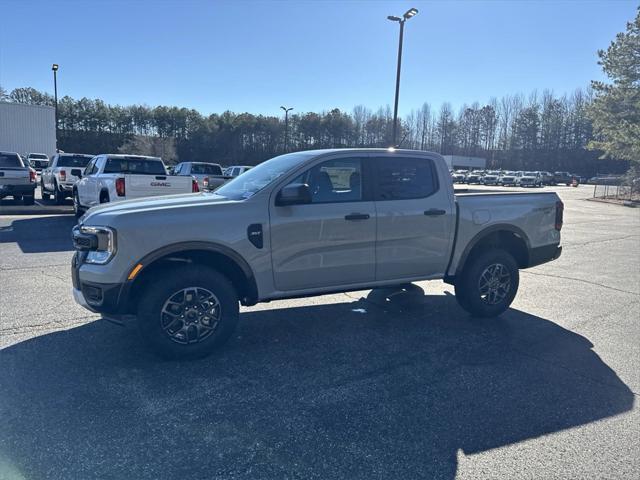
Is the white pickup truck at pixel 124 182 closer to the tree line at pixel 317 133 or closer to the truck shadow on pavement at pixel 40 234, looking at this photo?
the truck shadow on pavement at pixel 40 234

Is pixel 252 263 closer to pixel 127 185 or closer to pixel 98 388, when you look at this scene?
pixel 98 388

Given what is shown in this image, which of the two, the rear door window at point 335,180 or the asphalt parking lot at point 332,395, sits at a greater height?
the rear door window at point 335,180

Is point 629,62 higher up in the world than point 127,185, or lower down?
higher up

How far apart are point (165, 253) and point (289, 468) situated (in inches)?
85.8

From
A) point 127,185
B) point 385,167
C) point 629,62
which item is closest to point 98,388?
point 385,167

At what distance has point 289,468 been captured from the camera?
2846mm

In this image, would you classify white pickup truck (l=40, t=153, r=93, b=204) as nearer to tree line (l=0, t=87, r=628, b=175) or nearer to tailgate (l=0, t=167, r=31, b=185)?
tailgate (l=0, t=167, r=31, b=185)

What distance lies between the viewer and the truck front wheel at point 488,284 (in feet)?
18.9

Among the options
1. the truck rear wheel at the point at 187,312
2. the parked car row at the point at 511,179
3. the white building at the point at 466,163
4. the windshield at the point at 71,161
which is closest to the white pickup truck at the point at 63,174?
the windshield at the point at 71,161

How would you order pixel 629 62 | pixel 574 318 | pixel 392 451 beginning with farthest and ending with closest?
pixel 629 62, pixel 574 318, pixel 392 451

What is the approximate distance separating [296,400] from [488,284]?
10.5 feet

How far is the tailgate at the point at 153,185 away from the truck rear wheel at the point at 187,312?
7.64 m

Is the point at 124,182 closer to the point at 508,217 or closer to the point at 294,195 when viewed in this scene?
the point at 294,195

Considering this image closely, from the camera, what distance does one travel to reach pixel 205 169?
24344 millimetres
